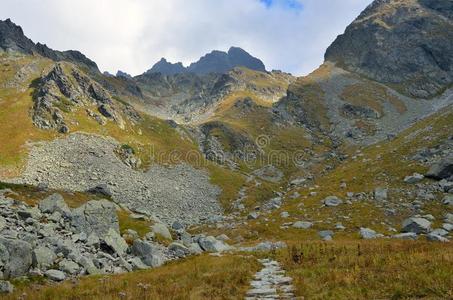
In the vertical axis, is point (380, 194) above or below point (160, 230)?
above

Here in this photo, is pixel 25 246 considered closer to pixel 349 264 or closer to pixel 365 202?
pixel 349 264

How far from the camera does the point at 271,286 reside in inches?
686

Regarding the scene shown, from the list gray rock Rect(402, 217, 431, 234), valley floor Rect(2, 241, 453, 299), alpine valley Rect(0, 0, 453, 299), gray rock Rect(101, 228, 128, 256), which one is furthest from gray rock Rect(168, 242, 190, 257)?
gray rock Rect(402, 217, 431, 234)

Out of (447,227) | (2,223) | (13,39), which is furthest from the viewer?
(13,39)

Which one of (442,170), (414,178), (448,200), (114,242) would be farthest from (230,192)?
(114,242)

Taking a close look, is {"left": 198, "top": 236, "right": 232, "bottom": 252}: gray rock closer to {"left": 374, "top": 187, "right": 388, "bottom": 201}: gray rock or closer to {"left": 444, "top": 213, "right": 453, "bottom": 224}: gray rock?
{"left": 444, "top": 213, "right": 453, "bottom": 224}: gray rock

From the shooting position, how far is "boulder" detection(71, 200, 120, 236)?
30.2 m

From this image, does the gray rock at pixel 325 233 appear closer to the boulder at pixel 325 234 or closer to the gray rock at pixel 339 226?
the boulder at pixel 325 234

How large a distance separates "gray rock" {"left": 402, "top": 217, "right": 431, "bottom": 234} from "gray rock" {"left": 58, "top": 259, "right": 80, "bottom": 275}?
36337 millimetres

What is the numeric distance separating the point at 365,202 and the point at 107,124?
85.8 meters

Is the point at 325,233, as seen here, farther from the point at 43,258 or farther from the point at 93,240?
the point at 43,258

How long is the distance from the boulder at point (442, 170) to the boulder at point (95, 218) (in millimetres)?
48748

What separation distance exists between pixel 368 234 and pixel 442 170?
2236cm

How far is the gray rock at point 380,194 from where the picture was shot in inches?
2280
